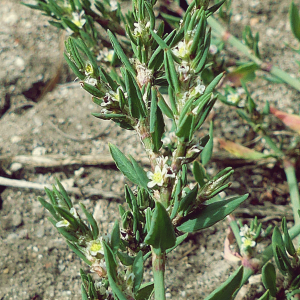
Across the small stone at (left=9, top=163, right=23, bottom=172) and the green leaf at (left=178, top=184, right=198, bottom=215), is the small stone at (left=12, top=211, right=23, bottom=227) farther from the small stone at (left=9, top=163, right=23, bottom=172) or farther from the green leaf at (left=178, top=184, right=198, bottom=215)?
the green leaf at (left=178, top=184, right=198, bottom=215)

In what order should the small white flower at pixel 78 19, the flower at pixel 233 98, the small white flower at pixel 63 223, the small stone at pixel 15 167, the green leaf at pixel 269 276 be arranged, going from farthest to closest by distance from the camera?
the small stone at pixel 15 167, the flower at pixel 233 98, the small white flower at pixel 78 19, the green leaf at pixel 269 276, the small white flower at pixel 63 223

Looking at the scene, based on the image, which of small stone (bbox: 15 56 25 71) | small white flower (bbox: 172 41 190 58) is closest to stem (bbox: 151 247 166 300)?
small white flower (bbox: 172 41 190 58)

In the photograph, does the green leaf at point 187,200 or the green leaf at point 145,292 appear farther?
the green leaf at point 145,292

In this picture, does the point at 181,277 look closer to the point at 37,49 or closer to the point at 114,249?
the point at 114,249

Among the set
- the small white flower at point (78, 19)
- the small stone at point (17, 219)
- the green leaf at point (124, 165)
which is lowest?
the small stone at point (17, 219)

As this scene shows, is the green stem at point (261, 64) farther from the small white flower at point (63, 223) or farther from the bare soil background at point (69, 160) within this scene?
the small white flower at point (63, 223)

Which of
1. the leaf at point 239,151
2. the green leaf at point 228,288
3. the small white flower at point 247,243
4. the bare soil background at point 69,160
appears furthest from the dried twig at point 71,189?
the green leaf at point 228,288

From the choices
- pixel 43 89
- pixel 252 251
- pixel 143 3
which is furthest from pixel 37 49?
pixel 252 251

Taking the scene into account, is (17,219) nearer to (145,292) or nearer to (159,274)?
(145,292)
